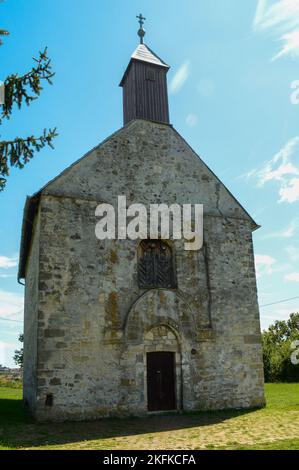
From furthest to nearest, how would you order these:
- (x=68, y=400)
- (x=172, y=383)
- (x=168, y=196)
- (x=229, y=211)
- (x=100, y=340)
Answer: (x=229, y=211) → (x=168, y=196) → (x=172, y=383) → (x=100, y=340) → (x=68, y=400)

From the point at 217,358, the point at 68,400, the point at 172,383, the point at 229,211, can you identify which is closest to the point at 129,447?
the point at 68,400

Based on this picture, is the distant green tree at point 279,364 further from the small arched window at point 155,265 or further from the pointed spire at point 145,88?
the pointed spire at point 145,88

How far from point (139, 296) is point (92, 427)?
3851mm

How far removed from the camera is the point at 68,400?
426 inches

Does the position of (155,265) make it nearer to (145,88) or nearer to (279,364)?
(145,88)

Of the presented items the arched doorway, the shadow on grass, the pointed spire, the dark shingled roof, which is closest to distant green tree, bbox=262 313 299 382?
the shadow on grass

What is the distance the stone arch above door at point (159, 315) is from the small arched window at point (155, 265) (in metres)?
0.46

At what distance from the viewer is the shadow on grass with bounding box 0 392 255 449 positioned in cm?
860

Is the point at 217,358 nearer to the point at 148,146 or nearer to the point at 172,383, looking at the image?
the point at 172,383

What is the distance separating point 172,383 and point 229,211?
20.3 ft

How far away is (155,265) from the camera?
1327 cm

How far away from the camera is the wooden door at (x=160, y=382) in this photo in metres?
12.1

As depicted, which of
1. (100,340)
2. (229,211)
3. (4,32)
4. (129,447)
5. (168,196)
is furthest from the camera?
(229,211)

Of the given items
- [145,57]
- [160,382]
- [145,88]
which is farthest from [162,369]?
[145,57]
